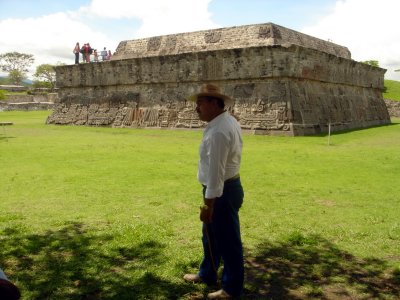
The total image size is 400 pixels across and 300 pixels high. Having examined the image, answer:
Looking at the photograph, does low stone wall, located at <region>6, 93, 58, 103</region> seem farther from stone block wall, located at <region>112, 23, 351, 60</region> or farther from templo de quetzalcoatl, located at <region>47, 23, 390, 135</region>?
stone block wall, located at <region>112, 23, 351, 60</region>

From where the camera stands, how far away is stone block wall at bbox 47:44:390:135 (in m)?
14.9

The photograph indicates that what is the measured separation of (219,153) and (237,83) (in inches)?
522

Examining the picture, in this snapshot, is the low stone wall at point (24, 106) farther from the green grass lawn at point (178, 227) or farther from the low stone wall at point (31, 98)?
the green grass lawn at point (178, 227)

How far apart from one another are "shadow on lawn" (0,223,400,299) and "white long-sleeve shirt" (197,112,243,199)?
928 millimetres

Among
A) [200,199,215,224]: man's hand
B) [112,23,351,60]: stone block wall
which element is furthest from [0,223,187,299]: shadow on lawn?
[112,23,351,60]: stone block wall

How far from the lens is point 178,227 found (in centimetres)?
472

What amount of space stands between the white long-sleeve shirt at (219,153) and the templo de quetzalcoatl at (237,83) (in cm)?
1166

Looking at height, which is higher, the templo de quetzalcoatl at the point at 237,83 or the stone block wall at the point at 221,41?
the stone block wall at the point at 221,41

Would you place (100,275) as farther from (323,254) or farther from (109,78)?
(109,78)

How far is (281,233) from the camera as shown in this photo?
4512 mm

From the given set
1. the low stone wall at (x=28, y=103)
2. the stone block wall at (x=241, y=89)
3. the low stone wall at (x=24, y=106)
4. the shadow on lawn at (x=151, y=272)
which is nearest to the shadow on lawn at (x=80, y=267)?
the shadow on lawn at (x=151, y=272)

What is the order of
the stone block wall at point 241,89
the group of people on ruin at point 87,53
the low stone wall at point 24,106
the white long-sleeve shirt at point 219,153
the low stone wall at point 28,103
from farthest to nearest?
→ the low stone wall at point 28,103 → the low stone wall at point 24,106 → the group of people on ruin at point 87,53 → the stone block wall at point 241,89 → the white long-sleeve shirt at point 219,153

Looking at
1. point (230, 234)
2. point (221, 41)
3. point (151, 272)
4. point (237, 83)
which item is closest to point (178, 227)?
point (151, 272)

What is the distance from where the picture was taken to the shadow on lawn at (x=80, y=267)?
3.21 meters
